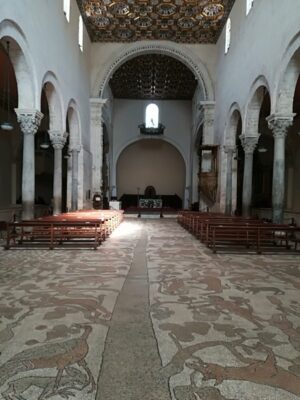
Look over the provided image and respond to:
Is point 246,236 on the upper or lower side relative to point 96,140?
lower

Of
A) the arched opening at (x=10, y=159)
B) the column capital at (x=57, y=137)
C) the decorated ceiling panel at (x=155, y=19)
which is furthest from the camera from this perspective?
the arched opening at (x=10, y=159)

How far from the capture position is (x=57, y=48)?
1398 centimetres

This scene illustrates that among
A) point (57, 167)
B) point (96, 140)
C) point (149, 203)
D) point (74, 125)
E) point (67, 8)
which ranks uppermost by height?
point (67, 8)

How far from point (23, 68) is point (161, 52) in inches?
480

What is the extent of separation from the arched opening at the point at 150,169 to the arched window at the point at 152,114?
235 cm

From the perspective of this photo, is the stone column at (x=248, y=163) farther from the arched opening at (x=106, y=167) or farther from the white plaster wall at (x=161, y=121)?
the white plaster wall at (x=161, y=121)

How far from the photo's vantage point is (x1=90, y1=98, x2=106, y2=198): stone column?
21.3m

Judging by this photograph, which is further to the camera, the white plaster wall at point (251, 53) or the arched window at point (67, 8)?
the arched window at point (67, 8)

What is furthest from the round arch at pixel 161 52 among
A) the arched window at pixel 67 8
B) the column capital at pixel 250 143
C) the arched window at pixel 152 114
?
the arched window at pixel 152 114

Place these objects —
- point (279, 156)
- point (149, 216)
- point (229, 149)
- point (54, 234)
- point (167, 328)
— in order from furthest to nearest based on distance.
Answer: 1. point (149, 216)
2. point (229, 149)
3. point (279, 156)
4. point (54, 234)
5. point (167, 328)

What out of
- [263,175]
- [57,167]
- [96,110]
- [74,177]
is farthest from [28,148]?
[263,175]

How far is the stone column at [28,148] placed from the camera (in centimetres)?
1130

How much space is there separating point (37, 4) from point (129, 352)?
1187 cm

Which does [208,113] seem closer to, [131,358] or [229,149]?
[229,149]
